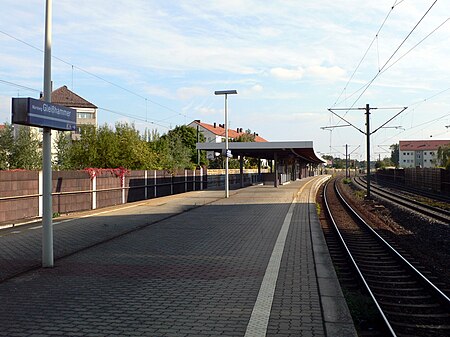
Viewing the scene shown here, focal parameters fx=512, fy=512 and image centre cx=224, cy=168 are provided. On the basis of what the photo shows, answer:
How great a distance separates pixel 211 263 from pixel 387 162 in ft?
444

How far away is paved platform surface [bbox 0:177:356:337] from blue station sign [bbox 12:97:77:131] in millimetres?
2361

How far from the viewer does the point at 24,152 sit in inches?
923

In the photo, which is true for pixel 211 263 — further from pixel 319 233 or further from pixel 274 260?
pixel 319 233

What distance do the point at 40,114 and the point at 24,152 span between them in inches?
662

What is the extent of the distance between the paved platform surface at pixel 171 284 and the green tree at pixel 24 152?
401 inches

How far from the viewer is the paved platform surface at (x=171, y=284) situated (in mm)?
5406

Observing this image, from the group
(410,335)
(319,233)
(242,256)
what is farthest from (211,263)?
(319,233)

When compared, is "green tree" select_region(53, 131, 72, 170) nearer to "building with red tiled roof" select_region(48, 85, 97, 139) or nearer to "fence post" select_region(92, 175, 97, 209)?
"fence post" select_region(92, 175, 97, 209)

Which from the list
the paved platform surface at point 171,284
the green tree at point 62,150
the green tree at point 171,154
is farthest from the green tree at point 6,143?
the green tree at point 171,154

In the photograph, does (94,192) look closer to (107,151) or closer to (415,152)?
(107,151)

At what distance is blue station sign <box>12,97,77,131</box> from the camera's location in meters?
7.58

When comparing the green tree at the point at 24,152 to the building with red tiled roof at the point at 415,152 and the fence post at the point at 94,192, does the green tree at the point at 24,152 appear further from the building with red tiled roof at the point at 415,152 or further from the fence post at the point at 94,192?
the building with red tiled roof at the point at 415,152

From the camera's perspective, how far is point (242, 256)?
31.9 feet

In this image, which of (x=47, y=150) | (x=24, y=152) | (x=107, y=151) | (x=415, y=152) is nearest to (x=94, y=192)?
(x=24, y=152)
